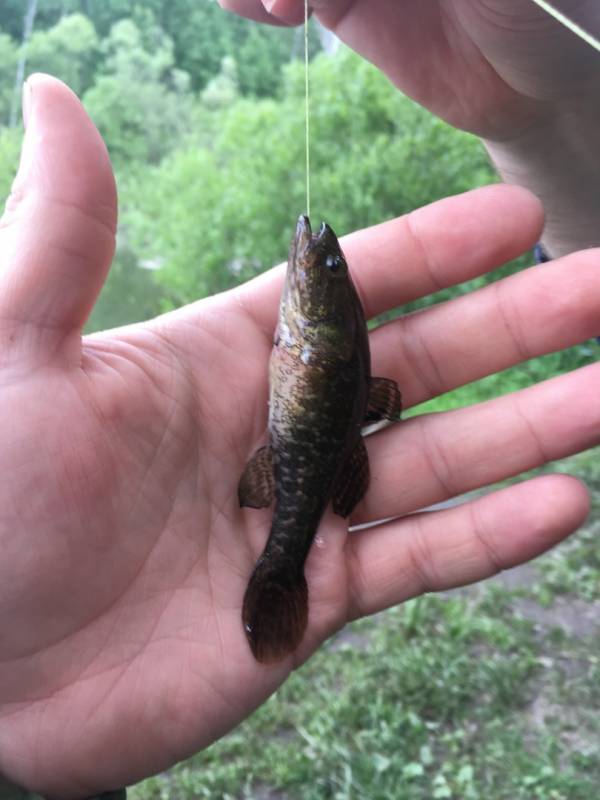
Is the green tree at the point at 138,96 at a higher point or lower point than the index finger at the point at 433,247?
lower

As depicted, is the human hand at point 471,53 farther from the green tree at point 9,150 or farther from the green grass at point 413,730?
the green tree at point 9,150

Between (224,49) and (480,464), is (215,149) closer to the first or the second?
(224,49)

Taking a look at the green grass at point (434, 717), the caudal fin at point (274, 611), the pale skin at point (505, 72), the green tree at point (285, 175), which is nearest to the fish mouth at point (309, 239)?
the pale skin at point (505, 72)

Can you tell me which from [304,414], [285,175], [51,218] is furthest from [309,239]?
[285,175]

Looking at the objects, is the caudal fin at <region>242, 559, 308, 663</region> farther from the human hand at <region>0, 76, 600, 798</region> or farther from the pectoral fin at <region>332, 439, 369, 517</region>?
the pectoral fin at <region>332, 439, 369, 517</region>

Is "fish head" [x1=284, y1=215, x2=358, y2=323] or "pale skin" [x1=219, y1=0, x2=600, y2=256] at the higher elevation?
"pale skin" [x1=219, y1=0, x2=600, y2=256]

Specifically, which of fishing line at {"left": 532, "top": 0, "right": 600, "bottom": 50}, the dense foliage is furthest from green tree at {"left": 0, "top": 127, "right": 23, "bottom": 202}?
fishing line at {"left": 532, "top": 0, "right": 600, "bottom": 50}

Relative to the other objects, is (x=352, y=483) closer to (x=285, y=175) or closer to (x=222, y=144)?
(x=285, y=175)

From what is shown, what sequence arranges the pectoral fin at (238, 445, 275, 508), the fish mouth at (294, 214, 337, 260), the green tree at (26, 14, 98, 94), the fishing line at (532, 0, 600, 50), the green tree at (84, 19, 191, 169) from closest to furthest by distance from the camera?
1. the fishing line at (532, 0, 600, 50)
2. the fish mouth at (294, 214, 337, 260)
3. the pectoral fin at (238, 445, 275, 508)
4. the green tree at (26, 14, 98, 94)
5. the green tree at (84, 19, 191, 169)
